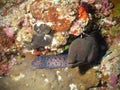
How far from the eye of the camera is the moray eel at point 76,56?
4.47m

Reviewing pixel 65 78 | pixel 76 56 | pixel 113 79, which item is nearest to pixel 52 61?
pixel 65 78

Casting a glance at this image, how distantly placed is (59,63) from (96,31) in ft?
3.50

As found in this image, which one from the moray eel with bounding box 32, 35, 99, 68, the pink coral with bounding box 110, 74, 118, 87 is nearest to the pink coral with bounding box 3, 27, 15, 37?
the moray eel with bounding box 32, 35, 99, 68

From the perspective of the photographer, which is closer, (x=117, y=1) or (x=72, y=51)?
(x=72, y=51)

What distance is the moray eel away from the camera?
4.47 meters

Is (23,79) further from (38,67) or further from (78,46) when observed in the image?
(78,46)

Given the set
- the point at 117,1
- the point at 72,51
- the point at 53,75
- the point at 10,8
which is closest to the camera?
the point at 72,51

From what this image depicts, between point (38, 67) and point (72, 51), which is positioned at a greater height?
point (72, 51)

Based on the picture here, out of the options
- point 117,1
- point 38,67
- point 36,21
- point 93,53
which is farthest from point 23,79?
point 117,1

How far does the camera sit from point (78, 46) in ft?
14.8

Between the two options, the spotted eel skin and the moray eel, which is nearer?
the moray eel

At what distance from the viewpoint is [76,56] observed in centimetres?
446

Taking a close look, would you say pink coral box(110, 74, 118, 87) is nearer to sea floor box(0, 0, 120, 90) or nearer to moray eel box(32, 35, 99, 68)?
sea floor box(0, 0, 120, 90)

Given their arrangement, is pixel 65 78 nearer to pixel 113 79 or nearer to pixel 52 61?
pixel 52 61
